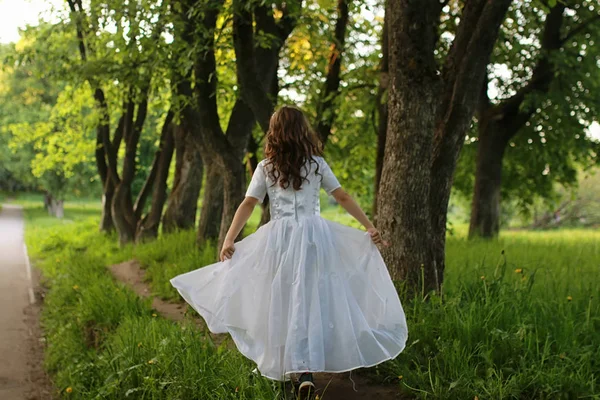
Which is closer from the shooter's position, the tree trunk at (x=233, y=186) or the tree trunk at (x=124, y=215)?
the tree trunk at (x=233, y=186)

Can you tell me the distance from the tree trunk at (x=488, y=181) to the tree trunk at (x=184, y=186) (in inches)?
252

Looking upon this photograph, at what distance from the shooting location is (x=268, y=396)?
13.8ft

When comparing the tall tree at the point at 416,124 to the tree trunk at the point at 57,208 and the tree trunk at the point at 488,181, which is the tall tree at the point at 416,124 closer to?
the tree trunk at the point at 488,181

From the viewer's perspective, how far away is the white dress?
14.3 feet

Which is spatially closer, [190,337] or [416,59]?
[190,337]

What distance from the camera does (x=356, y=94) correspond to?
42.6 feet

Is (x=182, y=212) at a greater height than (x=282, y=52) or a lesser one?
lesser

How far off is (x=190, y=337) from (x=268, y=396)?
4.54 ft

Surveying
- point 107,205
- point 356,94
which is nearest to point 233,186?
point 356,94

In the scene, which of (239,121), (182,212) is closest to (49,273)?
(182,212)

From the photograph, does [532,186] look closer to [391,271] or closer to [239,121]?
[239,121]

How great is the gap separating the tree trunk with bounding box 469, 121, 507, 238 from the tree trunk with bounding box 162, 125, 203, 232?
641cm

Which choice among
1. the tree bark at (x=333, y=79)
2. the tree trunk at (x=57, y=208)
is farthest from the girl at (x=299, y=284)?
the tree trunk at (x=57, y=208)

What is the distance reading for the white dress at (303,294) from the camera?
4.36m
